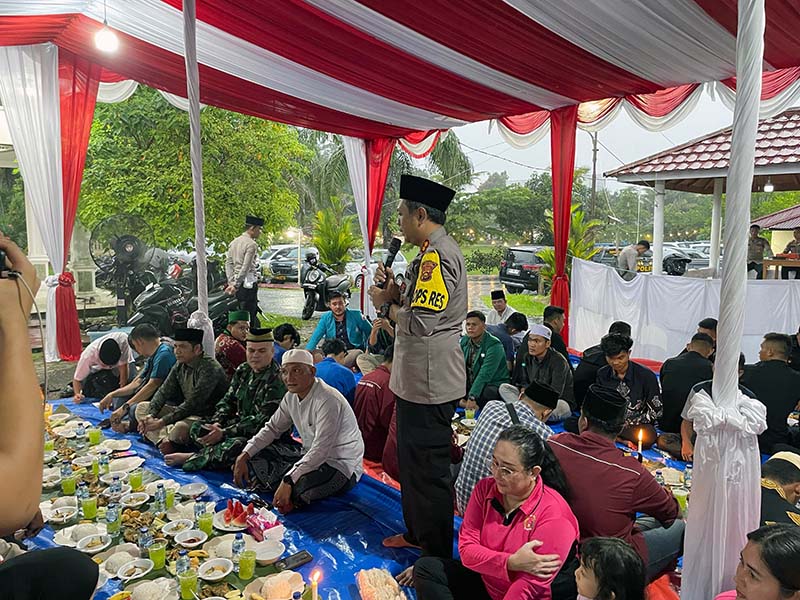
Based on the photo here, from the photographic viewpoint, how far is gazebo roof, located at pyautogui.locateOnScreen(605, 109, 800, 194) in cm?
682

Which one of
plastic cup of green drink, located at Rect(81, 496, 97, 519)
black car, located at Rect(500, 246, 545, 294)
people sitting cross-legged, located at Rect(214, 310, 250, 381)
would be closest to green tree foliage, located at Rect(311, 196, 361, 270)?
black car, located at Rect(500, 246, 545, 294)

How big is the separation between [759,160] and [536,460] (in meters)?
6.82

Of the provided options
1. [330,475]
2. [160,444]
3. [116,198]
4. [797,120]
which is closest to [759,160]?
[797,120]

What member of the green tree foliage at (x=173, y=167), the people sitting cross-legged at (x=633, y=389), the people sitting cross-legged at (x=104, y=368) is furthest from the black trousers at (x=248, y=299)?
the people sitting cross-legged at (x=633, y=389)

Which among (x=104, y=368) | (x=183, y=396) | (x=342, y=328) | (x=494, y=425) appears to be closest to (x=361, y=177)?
(x=342, y=328)

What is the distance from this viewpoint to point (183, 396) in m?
4.27

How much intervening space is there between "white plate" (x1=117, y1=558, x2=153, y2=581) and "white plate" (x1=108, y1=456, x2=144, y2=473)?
46.0 inches

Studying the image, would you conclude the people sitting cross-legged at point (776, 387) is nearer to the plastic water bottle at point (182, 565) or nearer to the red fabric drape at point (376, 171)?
the plastic water bottle at point (182, 565)

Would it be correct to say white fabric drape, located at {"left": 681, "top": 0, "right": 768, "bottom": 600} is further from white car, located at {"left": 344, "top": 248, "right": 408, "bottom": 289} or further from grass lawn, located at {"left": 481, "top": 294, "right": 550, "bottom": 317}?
grass lawn, located at {"left": 481, "top": 294, "right": 550, "bottom": 317}

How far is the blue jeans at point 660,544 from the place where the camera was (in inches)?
97.0

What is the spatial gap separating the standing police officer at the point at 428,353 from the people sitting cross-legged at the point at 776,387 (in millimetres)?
2457

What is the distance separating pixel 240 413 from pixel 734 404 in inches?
124

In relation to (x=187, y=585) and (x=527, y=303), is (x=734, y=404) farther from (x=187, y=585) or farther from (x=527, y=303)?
(x=527, y=303)

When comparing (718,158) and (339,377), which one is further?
(718,158)
